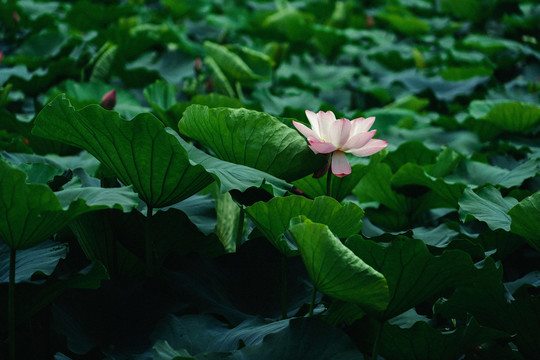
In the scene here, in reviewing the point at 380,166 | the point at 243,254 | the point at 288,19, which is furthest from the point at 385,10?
the point at 243,254

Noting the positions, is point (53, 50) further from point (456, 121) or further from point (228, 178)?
point (228, 178)

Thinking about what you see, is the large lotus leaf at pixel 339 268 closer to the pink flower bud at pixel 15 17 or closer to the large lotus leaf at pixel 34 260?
the large lotus leaf at pixel 34 260

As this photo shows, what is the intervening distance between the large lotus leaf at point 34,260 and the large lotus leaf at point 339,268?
375 mm

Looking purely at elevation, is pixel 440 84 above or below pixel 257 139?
below

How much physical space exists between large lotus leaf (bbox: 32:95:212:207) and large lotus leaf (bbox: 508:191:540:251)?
494mm

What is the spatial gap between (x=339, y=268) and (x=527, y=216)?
37cm

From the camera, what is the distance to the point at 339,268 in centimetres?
82

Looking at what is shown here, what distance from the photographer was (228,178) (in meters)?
0.96

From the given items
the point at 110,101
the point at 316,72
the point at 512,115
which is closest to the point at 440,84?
the point at 316,72

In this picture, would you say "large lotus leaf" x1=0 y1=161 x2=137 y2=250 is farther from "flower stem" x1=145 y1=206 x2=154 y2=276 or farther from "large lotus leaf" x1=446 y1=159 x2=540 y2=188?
"large lotus leaf" x1=446 y1=159 x2=540 y2=188

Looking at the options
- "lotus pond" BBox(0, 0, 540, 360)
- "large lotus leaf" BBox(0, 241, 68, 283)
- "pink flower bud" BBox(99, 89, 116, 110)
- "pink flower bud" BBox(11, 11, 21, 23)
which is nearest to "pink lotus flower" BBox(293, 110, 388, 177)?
"lotus pond" BBox(0, 0, 540, 360)

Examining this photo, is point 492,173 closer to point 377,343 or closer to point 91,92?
point 377,343

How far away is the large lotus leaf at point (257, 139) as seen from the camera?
104 cm

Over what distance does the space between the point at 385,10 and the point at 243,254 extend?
3442 mm
